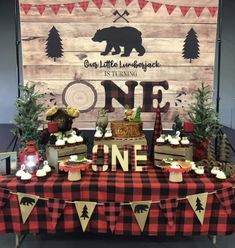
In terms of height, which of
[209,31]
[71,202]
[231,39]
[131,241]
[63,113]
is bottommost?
[131,241]

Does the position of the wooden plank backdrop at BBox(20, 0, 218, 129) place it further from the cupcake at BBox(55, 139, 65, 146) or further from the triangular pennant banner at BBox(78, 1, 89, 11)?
the cupcake at BBox(55, 139, 65, 146)

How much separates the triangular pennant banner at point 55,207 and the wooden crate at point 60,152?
22 centimetres

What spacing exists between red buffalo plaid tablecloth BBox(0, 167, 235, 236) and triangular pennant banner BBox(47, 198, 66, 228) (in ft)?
0.06

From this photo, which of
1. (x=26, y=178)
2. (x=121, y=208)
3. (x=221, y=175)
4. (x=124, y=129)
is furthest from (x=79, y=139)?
(x=221, y=175)

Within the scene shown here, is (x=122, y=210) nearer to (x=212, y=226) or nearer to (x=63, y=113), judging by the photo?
(x=212, y=226)

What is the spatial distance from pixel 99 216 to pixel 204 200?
559mm

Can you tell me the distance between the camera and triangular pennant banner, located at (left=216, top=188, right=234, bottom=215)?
1.74m

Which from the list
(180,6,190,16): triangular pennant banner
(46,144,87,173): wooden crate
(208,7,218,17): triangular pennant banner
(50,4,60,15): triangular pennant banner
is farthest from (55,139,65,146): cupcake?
(208,7,218,17): triangular pennant banner

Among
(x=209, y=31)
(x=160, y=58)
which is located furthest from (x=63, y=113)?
(x=209, y=31)

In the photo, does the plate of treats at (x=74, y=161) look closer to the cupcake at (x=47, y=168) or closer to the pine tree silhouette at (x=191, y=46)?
the cupcake at (x=47, y=168)

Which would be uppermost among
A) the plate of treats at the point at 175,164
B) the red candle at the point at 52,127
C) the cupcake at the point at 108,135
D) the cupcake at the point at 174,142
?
the red candle at the point at 52,127

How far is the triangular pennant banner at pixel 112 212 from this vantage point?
1736 mm

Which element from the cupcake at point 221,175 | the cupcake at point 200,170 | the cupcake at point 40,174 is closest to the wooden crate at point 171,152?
the cupcake at point 200,170

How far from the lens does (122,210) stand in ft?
5.72
